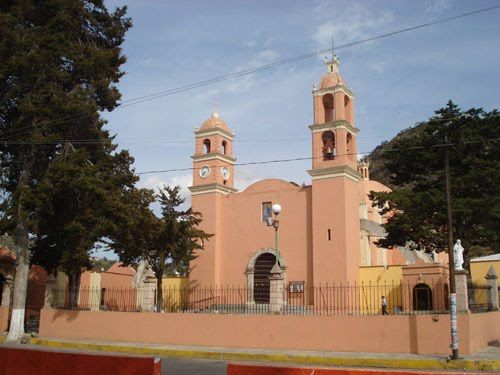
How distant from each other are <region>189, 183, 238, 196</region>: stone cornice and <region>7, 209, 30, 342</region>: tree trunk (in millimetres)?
13682

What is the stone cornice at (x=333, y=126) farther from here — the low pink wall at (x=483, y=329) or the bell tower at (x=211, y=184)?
the low pink wall at (x=483, y=329)

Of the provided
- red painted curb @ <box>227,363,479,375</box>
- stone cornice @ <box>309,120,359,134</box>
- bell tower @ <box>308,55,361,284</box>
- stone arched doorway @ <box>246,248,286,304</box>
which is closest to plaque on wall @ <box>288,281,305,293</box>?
bell tower @ <box>308,55,361,284</box>

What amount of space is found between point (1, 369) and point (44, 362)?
2.42ft

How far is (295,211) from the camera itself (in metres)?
28.9

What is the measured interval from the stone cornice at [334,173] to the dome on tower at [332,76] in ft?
16.6

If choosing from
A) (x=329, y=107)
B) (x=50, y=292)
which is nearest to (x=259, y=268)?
(x=329, y=107)

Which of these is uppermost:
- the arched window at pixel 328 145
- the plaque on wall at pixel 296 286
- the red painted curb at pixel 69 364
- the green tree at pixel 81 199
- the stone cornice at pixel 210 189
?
the arched window at pixel 328 145

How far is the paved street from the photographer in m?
11.3

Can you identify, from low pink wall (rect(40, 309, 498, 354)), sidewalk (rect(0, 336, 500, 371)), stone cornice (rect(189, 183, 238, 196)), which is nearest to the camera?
sidewalk (rect(0, 336, 500, 371))

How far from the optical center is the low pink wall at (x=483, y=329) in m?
14.6

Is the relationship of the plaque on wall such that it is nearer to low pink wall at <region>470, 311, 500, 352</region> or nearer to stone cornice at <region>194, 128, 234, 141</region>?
stone cornice at <region>194, 128, 234, 141</region>

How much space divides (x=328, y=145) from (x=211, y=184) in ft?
23.8

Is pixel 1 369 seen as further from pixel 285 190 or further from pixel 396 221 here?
pixel 285 190

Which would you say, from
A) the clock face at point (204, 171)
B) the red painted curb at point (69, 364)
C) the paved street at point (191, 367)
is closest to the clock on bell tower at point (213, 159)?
the clock face at point (204, 171)
